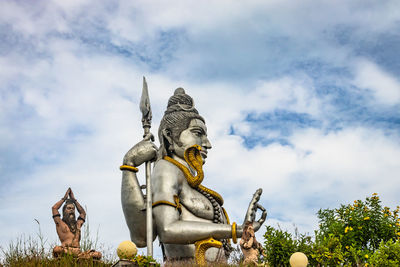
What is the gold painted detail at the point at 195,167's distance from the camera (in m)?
9.81

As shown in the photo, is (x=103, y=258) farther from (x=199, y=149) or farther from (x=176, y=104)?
(x=176, y=104)

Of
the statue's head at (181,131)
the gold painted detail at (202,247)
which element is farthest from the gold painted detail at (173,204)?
the statue's head at (181,131)

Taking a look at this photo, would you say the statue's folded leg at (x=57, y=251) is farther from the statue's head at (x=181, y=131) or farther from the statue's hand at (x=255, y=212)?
the statue's hand at (x=255, y=212)

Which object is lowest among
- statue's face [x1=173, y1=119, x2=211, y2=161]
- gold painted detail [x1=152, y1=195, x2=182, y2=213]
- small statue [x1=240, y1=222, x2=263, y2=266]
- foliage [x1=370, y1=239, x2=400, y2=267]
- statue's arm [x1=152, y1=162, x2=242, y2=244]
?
foliage [x1=370, y1=239, x2=400, y2=267]

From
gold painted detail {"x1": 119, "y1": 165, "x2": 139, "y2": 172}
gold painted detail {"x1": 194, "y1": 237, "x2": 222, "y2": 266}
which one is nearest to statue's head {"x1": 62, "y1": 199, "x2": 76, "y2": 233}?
gold painted detail {"x1": 119, "y1": 165, "x2": 139, "y2": 172}

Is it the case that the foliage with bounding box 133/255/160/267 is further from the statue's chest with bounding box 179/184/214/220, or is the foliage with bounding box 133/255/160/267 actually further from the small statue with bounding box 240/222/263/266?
the statue's chest with bounding box 179/184/214/220

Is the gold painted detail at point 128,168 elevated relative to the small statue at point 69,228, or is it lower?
elevated

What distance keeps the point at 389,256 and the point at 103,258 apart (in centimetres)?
465

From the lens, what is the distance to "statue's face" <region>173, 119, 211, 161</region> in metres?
10.2

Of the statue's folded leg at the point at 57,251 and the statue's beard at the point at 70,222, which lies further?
the statue's beard at the point at 70,222

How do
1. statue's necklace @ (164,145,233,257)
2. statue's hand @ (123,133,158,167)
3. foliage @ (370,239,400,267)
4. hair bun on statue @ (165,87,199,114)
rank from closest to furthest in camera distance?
foliage @ (370,239,400,267), statue's hand @ (123,133,158,167), statue's necklace @ (164,145,233,257), hair bun on statue @ (165,87,199,114)

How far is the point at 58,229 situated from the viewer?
29.5ft

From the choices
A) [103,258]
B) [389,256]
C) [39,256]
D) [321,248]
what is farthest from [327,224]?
[39,256]

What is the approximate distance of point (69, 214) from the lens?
905cm
